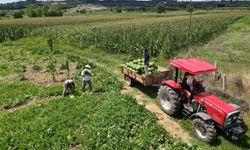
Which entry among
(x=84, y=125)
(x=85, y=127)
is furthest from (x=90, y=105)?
(x=85, y=127)

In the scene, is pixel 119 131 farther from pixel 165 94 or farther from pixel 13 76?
pixel 13 76

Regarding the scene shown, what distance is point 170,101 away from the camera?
1002cm

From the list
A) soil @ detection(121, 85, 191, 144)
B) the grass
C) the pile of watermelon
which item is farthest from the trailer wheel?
the grass

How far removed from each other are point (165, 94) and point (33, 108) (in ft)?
18.1

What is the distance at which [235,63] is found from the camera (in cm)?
1828

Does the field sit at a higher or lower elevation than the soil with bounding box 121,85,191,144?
higher

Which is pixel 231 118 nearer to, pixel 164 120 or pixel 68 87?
pixel 164 120

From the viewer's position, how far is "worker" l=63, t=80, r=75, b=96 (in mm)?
12023

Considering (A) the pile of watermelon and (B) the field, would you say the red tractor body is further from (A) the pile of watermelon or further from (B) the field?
A: (A) the pile of watermelon

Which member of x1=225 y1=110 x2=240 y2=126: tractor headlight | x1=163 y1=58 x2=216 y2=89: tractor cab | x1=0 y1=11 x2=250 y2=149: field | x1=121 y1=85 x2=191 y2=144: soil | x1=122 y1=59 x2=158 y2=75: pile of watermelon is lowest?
x1=121 y1=85 x2=191 y2=144: soil

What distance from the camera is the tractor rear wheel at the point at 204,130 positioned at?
→ 8.11 metres

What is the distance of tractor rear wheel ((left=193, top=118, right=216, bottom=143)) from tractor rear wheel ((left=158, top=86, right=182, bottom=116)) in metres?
1.25

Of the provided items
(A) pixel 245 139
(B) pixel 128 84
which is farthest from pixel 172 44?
(A) pixel 245 139

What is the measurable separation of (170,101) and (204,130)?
2.00m
